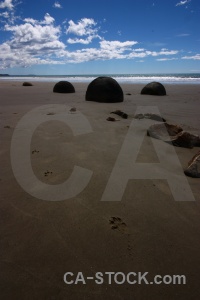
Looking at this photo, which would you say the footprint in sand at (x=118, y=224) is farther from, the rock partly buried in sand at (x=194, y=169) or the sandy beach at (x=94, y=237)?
the rock partly buried in sand at (x=194, y=169)

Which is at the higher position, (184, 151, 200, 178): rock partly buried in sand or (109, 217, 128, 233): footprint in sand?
(184, 151, 200, 178): rock partly buried in sand

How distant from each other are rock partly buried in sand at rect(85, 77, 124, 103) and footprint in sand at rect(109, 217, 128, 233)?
285 inches

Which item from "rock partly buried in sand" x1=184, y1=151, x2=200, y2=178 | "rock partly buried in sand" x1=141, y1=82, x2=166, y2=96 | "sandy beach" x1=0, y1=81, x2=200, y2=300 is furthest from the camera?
"rock partly buried in sand" x1=141, y1=82, x2=166, y2=96

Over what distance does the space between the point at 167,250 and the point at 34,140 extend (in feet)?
8.62

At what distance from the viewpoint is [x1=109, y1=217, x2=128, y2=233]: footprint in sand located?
1.91 m

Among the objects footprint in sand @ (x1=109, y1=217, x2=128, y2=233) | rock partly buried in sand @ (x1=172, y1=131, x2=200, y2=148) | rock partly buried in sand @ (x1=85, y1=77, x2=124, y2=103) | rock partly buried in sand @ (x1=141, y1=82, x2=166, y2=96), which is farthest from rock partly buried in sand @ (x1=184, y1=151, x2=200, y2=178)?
rock partly buried in sand @ (x1=141, y1=82, x2=166, y2=96)

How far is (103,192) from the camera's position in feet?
7.81

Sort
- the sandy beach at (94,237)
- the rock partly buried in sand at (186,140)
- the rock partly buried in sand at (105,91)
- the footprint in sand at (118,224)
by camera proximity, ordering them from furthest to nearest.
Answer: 1. the rock partly buried in sand at (105,91)
2. the rock partly buried in sand at (186,140)
3. the footprint in sand at (118,224)
4. the sandy beach at (94,237)

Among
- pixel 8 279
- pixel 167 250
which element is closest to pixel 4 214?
pixel 8 279

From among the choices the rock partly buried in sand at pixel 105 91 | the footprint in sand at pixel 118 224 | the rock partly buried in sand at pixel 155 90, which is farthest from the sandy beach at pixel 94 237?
the rock partly buried in sand at pixel 155 90

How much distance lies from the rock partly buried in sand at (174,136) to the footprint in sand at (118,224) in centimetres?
211

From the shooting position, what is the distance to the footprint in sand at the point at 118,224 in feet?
6.28

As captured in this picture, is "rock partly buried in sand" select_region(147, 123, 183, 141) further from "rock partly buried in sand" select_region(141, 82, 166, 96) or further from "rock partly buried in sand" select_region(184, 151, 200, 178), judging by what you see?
"rock partly buried in sand" select_region(141, 82, 166, 96)

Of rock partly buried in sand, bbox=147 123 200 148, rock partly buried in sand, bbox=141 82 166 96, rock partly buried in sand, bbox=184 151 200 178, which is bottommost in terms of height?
rock partly buried in sand, bbox=184 151 200 178
